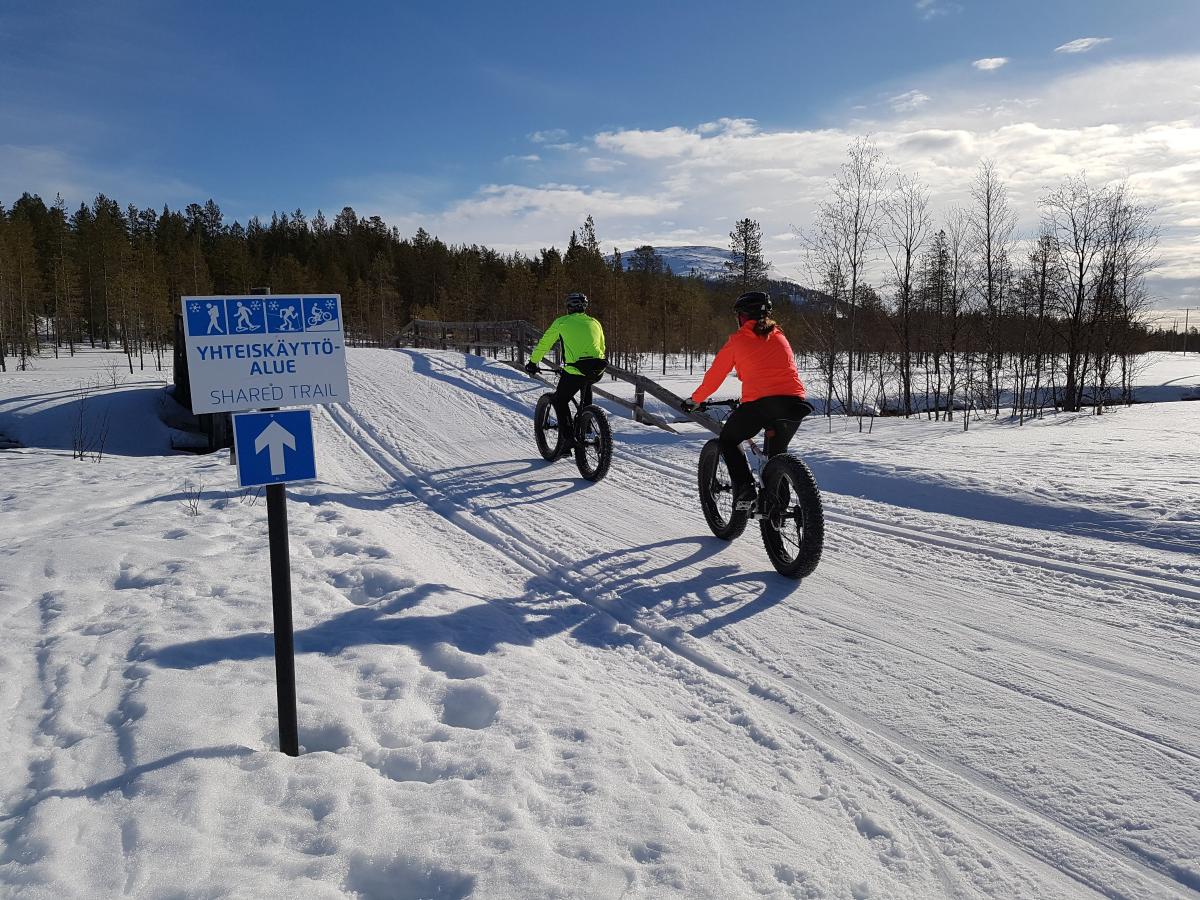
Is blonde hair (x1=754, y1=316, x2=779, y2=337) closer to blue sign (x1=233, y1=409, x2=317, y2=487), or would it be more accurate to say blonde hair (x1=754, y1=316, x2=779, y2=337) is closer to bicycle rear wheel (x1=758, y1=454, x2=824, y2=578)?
bicycle rear wheel (x1=758, y1=454, x2=824, y2=578)

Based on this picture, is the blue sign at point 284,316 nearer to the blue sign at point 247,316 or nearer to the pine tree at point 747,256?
the blue sign at point 247,316

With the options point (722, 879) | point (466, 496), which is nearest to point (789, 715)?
point (722, 879)

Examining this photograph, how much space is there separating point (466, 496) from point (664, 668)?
15.2 ft

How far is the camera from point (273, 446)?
→ 2.73 metres

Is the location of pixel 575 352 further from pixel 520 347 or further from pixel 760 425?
pixel 520 347

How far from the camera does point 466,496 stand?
8031 millimetres

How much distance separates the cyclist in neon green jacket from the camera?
8.85 m

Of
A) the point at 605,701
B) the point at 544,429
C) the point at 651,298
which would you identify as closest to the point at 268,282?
the point at 651,298

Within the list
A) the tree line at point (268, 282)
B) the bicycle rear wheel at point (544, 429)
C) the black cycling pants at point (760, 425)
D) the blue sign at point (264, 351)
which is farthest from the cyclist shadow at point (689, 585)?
the tree line at point (268, 282)

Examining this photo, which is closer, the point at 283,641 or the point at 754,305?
the point at 283,641

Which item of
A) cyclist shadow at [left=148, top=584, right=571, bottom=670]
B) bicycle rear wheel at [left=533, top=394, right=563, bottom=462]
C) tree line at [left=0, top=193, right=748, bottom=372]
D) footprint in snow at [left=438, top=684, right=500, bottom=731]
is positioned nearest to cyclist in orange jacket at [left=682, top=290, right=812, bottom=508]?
cyclist shadow at [left=148, top=584, right=571, bottom=670]

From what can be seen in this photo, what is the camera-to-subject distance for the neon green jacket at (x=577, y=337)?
8.84m

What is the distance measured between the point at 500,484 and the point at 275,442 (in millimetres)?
5835

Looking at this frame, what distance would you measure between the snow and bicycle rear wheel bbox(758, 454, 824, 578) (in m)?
0.19
